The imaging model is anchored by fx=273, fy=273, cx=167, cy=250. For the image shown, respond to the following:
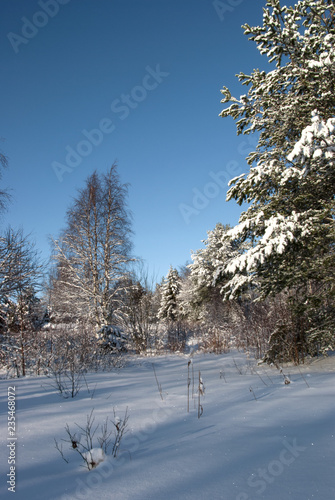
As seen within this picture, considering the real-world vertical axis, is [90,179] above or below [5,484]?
above

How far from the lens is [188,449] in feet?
6.45

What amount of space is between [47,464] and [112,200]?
11.7 meters

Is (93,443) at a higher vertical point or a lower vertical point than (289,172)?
lower

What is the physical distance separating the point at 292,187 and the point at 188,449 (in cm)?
532

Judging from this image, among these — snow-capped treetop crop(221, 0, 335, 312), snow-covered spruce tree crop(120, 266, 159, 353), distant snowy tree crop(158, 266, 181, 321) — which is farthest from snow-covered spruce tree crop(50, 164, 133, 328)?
distant snowy tree crop(158, 266, 181, 321)

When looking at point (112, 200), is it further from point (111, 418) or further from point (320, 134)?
point (111, 418)

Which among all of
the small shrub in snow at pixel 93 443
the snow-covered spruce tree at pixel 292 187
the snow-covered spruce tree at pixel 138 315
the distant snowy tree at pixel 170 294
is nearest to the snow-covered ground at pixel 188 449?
the small shrub in snow at pixel 93 443

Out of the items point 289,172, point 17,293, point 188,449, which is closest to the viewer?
point 188,449

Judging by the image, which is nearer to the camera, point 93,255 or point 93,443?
point 93,443

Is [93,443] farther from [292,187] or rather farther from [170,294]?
[170,294]

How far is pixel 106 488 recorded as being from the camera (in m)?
1.54

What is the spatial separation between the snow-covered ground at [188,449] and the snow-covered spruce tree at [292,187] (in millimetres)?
2462

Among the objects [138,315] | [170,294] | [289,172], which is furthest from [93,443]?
[170,294]

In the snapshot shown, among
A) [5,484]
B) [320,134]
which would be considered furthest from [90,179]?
[5,484]
